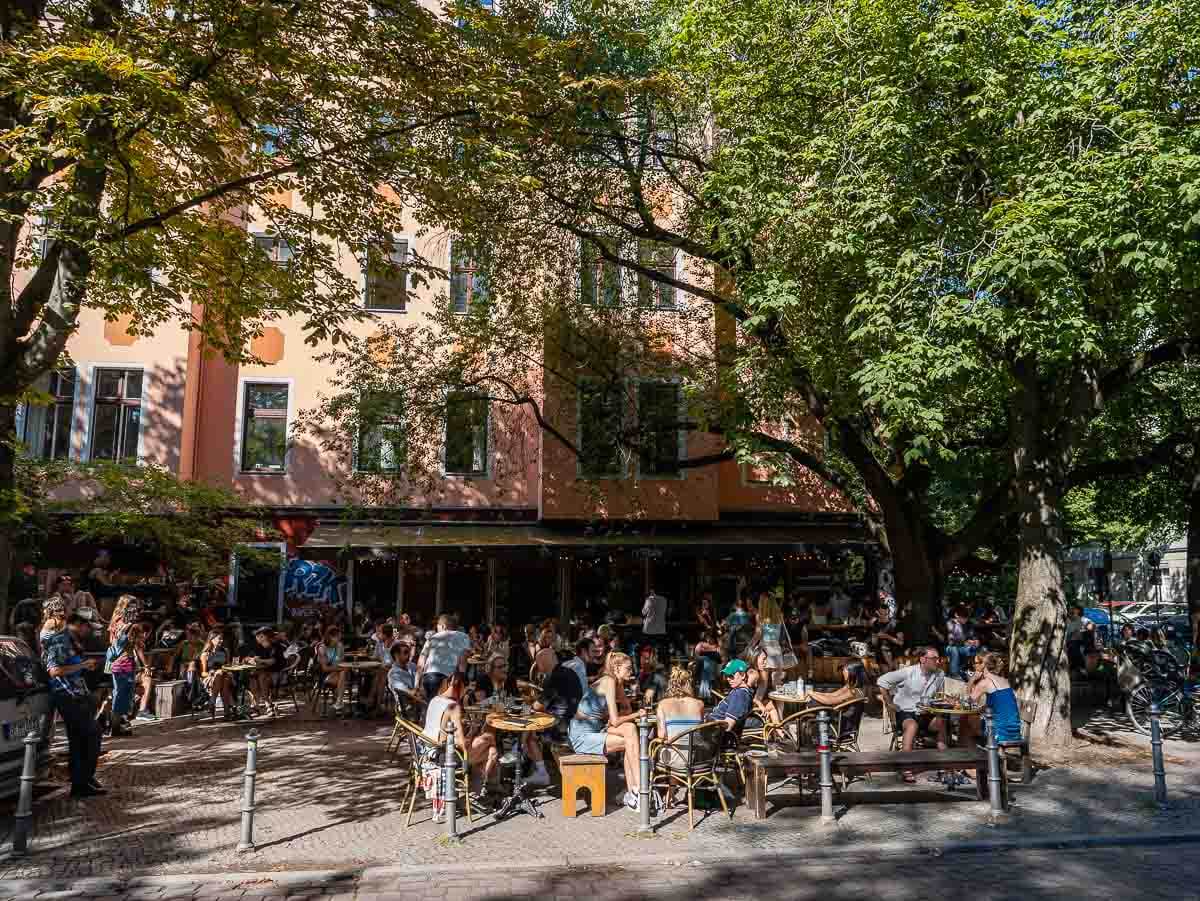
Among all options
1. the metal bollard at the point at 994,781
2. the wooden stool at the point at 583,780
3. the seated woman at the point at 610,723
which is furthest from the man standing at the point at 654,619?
the metal bollard at the point at 994,781

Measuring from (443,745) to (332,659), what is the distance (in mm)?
6721

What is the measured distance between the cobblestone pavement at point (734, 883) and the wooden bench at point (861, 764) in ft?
3.82

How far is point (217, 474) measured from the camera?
66.2ft

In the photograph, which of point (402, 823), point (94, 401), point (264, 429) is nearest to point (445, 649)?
point (402, 823)

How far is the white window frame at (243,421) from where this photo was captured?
20594mm

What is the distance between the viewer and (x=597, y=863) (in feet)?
22.6

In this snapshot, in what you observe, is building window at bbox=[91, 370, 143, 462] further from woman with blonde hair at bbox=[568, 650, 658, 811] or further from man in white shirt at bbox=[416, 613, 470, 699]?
woman with blonde hair at bbox=[568, 650, 658, 811]

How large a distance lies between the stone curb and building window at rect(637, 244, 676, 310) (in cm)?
1255

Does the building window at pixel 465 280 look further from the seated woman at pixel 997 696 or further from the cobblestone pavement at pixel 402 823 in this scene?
the seated woman at pixel 997 696

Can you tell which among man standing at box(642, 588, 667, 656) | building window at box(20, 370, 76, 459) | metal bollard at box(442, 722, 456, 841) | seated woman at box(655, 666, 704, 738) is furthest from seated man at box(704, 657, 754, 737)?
building window at box(20, 370, 76, 459)

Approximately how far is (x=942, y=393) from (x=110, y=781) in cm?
1002

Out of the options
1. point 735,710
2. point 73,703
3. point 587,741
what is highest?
point 73,703

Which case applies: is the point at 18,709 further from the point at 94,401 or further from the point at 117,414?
the point at 94,401

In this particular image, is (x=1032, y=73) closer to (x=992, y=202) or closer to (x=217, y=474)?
(x=992, y=202)
